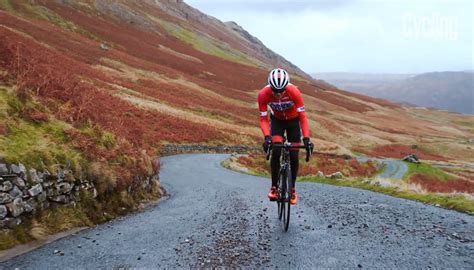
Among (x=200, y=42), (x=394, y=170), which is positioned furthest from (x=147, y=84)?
(x=200, y=42)

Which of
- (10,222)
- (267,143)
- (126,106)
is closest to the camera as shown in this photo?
(10,222)

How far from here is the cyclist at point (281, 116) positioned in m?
9.31

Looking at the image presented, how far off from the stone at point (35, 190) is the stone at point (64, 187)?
24.3 inches

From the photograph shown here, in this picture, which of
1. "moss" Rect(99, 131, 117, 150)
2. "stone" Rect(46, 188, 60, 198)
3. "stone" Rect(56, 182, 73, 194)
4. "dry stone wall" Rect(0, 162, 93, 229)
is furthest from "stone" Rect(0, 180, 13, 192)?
"moss" Rect(99, 131, 117, 150)

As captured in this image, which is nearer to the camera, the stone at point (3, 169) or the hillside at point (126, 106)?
the stone at point (3, 169)

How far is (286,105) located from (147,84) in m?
56.2

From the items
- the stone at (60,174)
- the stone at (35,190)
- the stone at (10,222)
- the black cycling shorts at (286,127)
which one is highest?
the black cycling shorts at (286,127)

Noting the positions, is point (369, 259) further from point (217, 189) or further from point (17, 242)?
point (217, 189)

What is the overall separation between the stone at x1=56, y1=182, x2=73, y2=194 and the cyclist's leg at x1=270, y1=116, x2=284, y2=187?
509cm

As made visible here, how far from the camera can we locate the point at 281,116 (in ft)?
33.7

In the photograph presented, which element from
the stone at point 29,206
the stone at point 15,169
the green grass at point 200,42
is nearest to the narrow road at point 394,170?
the stone at point 29,206

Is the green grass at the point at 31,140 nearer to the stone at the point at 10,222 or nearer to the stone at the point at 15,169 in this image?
the stone at the point at 15,169

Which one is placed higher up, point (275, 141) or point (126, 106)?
point (275, 141)

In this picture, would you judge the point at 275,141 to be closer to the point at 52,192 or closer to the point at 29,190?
the point at 52,192
